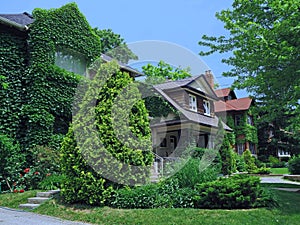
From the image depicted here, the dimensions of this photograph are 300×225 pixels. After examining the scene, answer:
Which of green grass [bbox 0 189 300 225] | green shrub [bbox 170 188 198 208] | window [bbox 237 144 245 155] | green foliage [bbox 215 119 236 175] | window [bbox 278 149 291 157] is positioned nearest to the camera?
green grass [bbox 0 189 300 225]

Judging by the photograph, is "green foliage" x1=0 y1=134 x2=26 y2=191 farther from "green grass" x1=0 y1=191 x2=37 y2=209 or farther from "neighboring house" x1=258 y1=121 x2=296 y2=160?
"neighboring house" x1=258 y1=121 x2=296 y2=160

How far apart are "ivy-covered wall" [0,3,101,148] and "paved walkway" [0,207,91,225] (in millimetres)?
5165

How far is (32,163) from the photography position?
12.3 metres

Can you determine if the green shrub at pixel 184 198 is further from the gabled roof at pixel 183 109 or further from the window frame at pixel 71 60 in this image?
the gabled roof at pixel 183 109

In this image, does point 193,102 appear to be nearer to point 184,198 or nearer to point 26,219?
point 184,198

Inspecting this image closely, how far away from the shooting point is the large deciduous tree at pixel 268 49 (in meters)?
8.62

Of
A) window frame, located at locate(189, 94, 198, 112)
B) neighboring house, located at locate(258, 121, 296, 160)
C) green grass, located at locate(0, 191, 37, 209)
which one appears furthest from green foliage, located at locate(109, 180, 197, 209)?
neighboring house, located at locate(258, 121, 296, 160)

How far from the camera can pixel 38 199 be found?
8.30m

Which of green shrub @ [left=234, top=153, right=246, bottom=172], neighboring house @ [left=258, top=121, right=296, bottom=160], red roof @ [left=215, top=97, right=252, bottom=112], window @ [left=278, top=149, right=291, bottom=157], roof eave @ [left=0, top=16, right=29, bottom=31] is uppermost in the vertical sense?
red roof @ [left=215, top=97, right=252, bottom=112]

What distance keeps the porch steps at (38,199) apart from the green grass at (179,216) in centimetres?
64

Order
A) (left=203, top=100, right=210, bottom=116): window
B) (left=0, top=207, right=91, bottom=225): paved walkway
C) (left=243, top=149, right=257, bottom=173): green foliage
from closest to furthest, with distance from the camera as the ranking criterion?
(left=0, top=207, right=91, bottom=225): paved walkway < (left=203, top=100, right=210, bottom=116): window < (left=243, top=149, right=257, bottom=173): green foliage

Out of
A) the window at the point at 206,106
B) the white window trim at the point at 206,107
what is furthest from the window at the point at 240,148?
the window at the point at 206,106

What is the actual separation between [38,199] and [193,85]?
57.7ft

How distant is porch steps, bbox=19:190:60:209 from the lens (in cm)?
806
